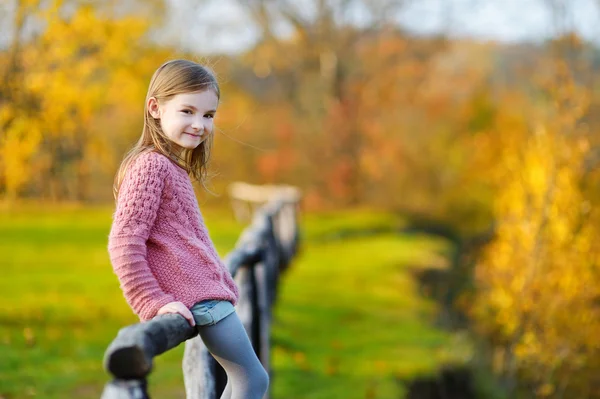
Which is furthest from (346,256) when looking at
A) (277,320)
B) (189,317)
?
(189,317)

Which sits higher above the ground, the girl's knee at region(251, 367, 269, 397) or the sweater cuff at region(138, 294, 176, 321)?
the sweater cuff at region(138, 294, 176, 321)

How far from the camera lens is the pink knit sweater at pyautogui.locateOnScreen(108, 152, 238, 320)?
285 centimetres

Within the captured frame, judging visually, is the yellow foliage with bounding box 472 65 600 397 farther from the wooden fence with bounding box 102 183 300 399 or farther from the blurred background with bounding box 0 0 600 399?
the wooden fence with bounding box 102 183 300 399

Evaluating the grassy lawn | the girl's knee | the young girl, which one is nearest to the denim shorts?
the young girl

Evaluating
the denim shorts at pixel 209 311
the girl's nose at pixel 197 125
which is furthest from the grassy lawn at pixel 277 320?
the girl's nose at pixel 197 125

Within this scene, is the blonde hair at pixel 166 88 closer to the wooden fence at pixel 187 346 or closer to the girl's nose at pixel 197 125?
the girl's nose at pixel 197 125

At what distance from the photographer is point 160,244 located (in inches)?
116

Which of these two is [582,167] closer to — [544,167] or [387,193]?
[544,167]

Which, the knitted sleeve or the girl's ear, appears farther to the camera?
the girl's ear

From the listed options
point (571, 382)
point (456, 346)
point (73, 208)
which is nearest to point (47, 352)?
point (456, 346)

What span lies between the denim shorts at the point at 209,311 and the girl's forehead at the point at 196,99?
28.2 inches

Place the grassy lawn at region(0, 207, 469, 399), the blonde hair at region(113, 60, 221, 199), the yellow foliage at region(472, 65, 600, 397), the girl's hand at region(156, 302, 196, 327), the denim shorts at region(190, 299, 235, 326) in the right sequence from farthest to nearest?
the yellow foliage at region(472, 65, 600, 397) → the grassy lawn at region(0, 207, 469, 399) → the blonde hair at region(113, 60, 221, 199) → the denim shorts at region(190, 299, 235, 326) → the girl's hand at region(156, 302, 196, 327)

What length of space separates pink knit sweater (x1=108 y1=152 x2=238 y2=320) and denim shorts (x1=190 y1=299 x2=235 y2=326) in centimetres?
2

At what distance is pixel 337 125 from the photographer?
1150 inches
